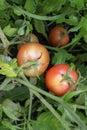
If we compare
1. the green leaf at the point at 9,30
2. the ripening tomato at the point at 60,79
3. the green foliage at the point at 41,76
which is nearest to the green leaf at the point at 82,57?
the green foliage at the point at 41,76

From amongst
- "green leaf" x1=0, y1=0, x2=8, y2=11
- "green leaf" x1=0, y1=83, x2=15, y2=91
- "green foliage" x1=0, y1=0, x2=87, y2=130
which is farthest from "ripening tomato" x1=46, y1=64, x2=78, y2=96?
"green leaf" x1=0, y1=0, x2=8, y2=11

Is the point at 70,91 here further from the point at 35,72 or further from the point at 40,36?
the point at 40,36

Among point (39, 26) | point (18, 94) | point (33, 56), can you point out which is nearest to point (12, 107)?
point (18, 94)

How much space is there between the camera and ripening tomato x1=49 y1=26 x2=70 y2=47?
4.39 feet

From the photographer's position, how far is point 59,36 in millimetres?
1347

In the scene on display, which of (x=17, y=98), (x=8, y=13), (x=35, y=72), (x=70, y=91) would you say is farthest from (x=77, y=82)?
(x=8, y=13)

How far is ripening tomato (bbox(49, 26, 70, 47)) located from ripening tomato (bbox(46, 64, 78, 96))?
0.56 feet

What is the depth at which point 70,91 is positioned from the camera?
108cm

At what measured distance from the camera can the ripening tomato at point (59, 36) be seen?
134 cm

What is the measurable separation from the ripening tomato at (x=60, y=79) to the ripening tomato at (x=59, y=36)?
0.17m

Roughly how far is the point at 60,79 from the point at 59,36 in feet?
0.84

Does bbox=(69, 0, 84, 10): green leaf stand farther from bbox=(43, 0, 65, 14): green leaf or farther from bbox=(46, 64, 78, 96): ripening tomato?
bbox=(46, 64, 78, 96): ripening tomato

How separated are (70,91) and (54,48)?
0.28 meters

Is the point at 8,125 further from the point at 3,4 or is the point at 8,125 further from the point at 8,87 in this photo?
the point at 3,4
